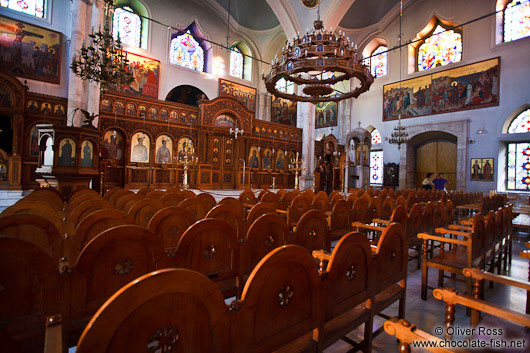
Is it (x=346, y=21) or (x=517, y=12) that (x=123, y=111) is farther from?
→ (x=517, y=12)

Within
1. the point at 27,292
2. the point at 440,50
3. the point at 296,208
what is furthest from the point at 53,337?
the point at 440,50

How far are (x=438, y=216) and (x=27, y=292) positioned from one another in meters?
5.46

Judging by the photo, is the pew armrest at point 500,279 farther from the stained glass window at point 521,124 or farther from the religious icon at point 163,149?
the stained glass window at point 521,124

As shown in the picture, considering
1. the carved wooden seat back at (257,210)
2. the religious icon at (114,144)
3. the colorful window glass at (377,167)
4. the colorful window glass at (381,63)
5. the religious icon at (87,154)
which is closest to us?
the carved wooden seat back at (257,210)

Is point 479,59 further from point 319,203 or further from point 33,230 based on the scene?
point 33,230

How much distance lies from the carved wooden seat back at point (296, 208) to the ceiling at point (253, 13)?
64.9 ft

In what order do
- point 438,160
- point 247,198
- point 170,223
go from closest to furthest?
point 170,223, point 247,198, point 438,160

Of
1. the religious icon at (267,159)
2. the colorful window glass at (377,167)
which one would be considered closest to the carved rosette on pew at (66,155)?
the religious icon at (267,159)

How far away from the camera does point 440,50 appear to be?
17391 mm

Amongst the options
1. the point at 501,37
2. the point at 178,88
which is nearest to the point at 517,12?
the point at 501,37

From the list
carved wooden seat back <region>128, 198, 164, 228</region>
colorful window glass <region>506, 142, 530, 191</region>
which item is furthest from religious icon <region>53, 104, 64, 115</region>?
colorful window glass <region>506, 142, 530, 191</region>

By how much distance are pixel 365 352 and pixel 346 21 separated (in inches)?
860

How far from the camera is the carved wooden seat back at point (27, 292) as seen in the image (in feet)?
3.76

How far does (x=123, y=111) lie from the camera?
39.6ft
